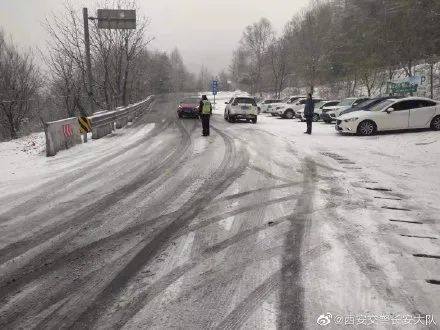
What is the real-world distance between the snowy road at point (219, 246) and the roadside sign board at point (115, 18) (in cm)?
1262

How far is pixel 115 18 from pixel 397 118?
14.2m

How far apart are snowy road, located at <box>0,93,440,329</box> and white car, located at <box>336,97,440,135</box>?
7059 mm

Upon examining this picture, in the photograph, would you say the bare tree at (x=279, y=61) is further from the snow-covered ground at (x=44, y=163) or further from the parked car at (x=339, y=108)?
the snow-covered ground at (x=44, y=163)

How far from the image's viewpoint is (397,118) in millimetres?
16234

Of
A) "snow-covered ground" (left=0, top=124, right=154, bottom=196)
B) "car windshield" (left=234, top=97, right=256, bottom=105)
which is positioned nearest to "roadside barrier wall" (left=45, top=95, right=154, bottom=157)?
"snow-covered ground" (left=0, top=124, right=154, bottom=196)

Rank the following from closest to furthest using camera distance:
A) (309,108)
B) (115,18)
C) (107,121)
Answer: (107,121) < (309,108) < (115,18)

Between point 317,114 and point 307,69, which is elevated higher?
point 307,69

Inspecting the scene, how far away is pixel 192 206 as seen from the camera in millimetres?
6348

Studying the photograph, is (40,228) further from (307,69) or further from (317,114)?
(307,69)

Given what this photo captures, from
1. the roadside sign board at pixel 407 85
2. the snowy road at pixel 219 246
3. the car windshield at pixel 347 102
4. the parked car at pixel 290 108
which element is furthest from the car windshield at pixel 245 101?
the snowy road at pixel 219 246

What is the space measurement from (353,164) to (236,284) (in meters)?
7.20

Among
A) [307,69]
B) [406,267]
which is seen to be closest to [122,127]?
[406,267]

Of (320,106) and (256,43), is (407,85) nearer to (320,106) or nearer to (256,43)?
(320,106)

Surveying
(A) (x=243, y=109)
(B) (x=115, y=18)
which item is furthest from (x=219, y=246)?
(A) (x=243, y=109)
